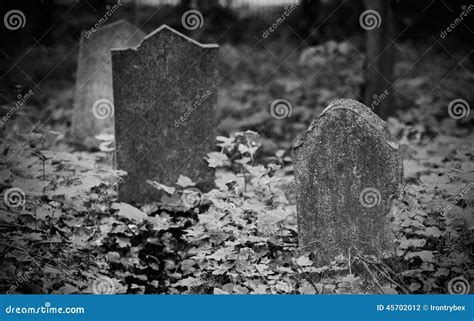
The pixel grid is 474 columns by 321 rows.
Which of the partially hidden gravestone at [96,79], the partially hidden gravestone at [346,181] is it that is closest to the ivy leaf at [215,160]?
the partially hidden gravestone at [346,181]

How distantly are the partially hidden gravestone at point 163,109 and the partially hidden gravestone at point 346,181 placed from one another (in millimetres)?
1623

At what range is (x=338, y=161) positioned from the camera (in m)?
3.85

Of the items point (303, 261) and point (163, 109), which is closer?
point (303, 261)

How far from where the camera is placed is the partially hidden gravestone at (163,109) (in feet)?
17.1

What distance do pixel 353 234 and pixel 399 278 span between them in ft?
1.44

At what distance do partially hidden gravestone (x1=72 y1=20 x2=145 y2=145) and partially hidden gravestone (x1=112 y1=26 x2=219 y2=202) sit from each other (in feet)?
7.55

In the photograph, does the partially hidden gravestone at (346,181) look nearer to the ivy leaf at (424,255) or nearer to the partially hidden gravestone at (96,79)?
the ivy leaf at (424,255)

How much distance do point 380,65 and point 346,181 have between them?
13.1ft

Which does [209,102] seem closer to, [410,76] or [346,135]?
[346,135]

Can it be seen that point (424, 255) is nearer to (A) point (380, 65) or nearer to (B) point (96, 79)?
(A) point (380, 65)

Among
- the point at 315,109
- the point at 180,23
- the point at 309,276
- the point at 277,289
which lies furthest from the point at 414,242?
the point at 180,23

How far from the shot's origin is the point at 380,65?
7.39 meters

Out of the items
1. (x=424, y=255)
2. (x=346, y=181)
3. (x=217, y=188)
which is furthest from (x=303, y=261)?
(x=217, y=188)

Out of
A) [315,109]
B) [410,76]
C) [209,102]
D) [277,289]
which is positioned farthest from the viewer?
[410,76]
